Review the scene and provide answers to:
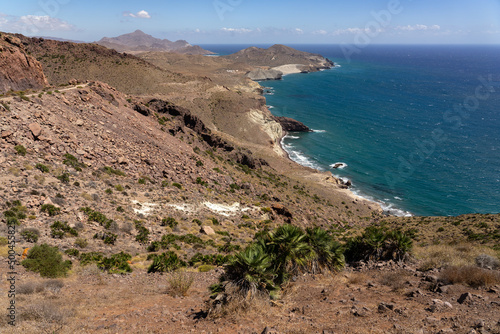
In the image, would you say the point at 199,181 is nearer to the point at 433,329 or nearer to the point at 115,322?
the point at 115,322

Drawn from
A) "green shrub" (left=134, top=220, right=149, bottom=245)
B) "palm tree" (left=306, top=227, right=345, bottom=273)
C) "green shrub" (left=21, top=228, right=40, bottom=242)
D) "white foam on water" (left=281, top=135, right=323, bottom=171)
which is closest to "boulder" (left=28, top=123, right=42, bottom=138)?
"green shrub" (left=21, top=228, right=40, bottom=242)

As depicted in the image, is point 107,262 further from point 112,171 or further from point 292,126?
point 292,126

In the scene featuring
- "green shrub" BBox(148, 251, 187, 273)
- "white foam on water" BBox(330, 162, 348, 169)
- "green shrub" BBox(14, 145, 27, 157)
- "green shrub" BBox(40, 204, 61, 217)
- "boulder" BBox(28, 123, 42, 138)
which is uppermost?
"boulder" BBox(28, 123, 42, 138)

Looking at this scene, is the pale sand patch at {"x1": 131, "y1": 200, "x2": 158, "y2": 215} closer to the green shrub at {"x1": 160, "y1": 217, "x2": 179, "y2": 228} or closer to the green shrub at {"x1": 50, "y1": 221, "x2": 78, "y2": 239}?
the green shrub at {"x1": 160, "y1": 217, "x2": 179, "y2": 228}

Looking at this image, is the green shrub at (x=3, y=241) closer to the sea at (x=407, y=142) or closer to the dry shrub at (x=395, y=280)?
the dry shrub at (x=395, y=280)

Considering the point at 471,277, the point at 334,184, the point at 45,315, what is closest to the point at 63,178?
the point at 45,315

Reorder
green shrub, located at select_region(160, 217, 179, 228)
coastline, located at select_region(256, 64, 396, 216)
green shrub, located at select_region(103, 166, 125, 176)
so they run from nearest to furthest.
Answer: green shrub, located at select_region(160, 217, 179, 228)
green shrub, located at select_region(103, 166, 125, 176)
coastline, located at select_region(256, 64, 396, 216)

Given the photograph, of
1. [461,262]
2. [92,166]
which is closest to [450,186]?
[461,262]
